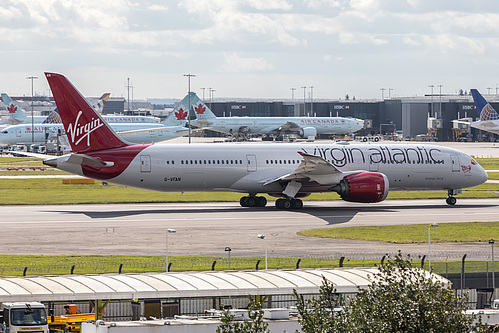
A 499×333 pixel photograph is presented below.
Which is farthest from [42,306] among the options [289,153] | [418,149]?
[418,149]

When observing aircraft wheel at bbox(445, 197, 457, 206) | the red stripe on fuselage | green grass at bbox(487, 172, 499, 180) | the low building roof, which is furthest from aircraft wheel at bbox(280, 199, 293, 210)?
green grass at bbox(487, 172, 499, 180)

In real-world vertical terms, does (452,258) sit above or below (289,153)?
below

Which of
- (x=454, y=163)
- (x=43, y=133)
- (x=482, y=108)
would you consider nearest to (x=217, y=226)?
(x=454, y=163)

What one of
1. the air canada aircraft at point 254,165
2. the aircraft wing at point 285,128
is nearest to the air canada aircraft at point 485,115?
the aircraft wing at point 285,128

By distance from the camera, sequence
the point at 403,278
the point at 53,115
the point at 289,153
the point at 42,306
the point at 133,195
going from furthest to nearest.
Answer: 1. the point at 53,115
2. the point at 133,195
3. the point at 289,153
4. the point at 42,306
5. the point at 403,278

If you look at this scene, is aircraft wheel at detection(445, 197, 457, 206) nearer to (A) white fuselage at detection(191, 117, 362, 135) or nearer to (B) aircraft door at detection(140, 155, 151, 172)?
(B) aircraft door at detection(140, 155, 151, 172)

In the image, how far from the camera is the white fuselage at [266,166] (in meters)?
56.2

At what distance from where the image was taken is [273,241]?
1724 inches

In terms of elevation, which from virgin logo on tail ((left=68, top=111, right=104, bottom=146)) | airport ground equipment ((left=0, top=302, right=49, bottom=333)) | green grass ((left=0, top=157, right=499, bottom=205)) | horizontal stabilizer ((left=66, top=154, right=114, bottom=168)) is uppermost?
virgin logo on tail ((left=68, top=111, right=104, bottom=146))

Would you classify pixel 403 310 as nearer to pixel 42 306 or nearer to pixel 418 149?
pixel 42 306

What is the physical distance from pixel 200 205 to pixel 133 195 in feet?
30.9

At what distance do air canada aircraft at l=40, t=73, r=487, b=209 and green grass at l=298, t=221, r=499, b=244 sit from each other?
23.6 feet

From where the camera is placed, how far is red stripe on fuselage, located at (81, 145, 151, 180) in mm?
55062

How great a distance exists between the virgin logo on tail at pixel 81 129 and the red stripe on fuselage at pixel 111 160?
1.13m
